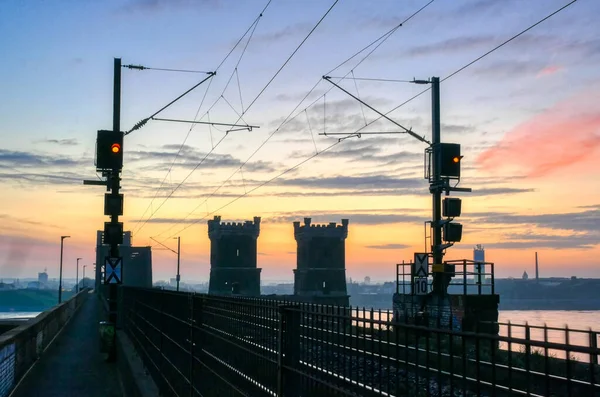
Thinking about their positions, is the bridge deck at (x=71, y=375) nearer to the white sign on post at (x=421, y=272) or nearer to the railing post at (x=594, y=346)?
the railing post at (x=594, y=346)

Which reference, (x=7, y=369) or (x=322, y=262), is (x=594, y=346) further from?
(x=322, y=262)

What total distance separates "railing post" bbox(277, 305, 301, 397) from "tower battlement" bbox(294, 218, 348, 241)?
90672 mm

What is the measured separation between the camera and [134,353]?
17.7m

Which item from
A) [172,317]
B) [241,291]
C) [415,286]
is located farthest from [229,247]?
[172,317]

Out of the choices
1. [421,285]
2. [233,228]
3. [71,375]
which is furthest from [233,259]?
[71,375]

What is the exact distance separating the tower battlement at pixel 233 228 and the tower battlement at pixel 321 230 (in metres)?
6.74

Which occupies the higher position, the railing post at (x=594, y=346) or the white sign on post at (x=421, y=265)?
the white sign on post at (x=421, y=265)

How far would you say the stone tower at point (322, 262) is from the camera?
96.4 m

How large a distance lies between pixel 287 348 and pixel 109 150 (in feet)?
45.8

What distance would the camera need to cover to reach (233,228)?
327ft

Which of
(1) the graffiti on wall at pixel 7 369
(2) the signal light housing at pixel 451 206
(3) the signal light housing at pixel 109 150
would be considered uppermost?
(3) the signal light housing at pixel 109 150

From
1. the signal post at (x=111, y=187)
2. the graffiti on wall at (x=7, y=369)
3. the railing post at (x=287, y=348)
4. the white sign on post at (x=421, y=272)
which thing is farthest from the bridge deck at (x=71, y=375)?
the white sign on post at (x=421, y=272)

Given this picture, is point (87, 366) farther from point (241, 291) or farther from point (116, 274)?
point (241, 291)

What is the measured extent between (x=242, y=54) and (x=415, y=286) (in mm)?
13483
